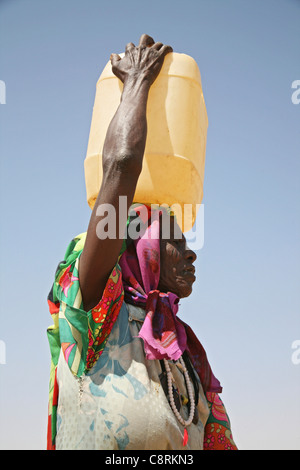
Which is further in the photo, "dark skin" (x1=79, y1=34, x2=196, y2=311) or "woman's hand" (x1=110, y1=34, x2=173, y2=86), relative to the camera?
"woman's hand" (x1=110, y1=34, x2=173, y2=86)

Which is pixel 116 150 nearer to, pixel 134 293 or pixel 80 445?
pixel 134 293

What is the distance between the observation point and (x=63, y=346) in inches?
123

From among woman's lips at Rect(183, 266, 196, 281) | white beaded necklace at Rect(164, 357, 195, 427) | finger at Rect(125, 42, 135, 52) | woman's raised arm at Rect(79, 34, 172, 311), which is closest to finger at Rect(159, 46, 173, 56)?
finger at Rect(125, 42, 135, 52)

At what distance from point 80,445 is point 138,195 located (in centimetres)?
143

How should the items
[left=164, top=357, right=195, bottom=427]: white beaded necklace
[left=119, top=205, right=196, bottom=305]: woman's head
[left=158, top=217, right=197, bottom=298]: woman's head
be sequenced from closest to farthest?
[left=164, top=357, right=195, bottom=427]: white beaded necklace
[left=119, top=205, right=196, bottom=305]: woman's head
[left=158, top=217, right=197, bottom=298]: woman's head

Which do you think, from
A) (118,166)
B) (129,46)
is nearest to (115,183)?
(118,166)

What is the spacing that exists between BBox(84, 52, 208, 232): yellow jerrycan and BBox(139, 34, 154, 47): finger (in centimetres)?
13

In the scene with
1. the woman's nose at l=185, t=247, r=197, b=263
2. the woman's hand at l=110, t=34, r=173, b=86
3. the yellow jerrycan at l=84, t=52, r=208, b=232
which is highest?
the woman's hand at l=110, t=34, r=173, b=86

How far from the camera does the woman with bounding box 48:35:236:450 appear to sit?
3.04 metres

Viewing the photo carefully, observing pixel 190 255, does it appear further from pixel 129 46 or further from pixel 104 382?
pixel 129 46

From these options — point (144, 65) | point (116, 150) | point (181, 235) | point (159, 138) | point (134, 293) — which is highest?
point (144, 65)

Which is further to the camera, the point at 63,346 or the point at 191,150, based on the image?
the point at 191,150

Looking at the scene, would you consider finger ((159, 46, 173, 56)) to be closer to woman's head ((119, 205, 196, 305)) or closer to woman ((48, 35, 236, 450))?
woman ((48, 35, 236, 450))

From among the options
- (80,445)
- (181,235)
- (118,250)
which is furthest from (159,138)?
(80,445)
